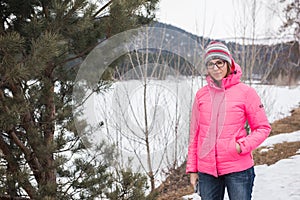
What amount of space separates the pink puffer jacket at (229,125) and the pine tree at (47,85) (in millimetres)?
844

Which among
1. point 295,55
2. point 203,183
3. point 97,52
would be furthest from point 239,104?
point 295,55

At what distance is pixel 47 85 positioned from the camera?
2514mm

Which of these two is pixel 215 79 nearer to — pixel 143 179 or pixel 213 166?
pixel 213 166

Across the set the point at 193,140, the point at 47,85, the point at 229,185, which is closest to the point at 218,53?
the point at 193,140

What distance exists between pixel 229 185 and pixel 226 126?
1.06ft

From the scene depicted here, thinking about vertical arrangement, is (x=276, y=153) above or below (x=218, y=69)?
below

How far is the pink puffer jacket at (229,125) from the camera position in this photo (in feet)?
5.65

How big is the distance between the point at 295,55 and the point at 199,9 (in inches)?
516

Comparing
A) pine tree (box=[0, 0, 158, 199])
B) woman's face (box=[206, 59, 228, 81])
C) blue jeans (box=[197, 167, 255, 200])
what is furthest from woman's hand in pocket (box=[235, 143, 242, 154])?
pine tree (box=[0, 0, 158, 199])

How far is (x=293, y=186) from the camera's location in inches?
141

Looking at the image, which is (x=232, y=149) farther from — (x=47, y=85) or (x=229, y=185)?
(x=47, y=85)

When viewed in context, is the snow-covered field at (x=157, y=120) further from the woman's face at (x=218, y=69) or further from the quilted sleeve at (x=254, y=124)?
the quilted sleeve at (x=254, y=124)

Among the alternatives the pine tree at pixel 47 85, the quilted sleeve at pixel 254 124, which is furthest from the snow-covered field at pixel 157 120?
the quilted sleeve at pixel 254 124

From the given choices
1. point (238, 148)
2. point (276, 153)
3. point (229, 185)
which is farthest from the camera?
point (276, 153)
